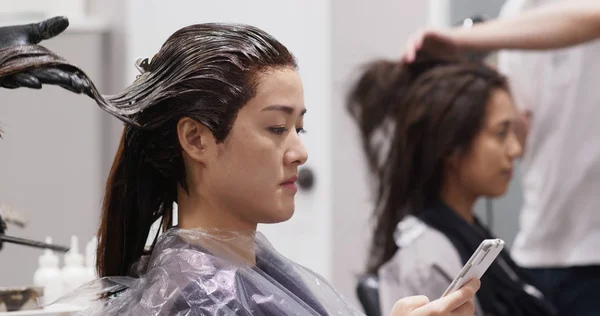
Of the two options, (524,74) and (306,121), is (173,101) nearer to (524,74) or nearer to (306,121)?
(524,74)

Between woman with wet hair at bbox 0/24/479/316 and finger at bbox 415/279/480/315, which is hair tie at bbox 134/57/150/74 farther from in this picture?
finger at bbox 415/279/480/315

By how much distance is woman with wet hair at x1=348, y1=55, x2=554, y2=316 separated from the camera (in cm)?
192

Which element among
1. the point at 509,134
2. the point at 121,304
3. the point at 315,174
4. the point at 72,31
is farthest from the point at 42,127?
the point at 121,304

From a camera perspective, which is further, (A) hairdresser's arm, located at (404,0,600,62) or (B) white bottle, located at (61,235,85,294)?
(A) hairdresser's arm, located at (404,0,600,62)

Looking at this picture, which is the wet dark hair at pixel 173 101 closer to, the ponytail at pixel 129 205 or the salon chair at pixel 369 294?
the ponytail at pixel 129 205

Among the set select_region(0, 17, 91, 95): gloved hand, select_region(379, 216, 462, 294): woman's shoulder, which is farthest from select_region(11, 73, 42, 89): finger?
select_region(379, 216, 462, 294): woman's shoulder

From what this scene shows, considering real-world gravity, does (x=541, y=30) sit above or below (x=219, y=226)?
above

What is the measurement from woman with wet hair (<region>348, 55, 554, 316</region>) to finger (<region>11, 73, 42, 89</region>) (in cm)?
105

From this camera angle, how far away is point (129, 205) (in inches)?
44.0

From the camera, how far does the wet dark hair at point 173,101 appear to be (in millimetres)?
1040

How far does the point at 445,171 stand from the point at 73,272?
0.88 metres

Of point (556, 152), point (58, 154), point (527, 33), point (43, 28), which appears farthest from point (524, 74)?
point (43, 28)

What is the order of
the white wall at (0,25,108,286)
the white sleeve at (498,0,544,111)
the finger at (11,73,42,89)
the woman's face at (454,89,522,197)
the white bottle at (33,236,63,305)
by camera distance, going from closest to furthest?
the finger at (11,73,42,89) → the white bottle at (33,236,63,305) → the woman's face at (454,89,522,197) → the white sleeve at (498,0,544,111) → the white wall at (0,25,108,286)

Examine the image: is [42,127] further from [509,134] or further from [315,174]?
[509,134]
